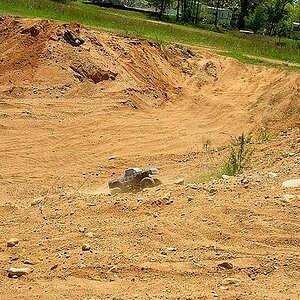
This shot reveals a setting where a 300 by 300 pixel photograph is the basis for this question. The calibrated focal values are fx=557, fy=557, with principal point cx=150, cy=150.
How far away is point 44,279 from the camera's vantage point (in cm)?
545

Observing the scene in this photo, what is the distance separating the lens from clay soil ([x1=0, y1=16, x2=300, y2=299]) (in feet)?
17.7

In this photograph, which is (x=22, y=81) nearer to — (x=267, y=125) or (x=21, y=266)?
(x=267, y=125)

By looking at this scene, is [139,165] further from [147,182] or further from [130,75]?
[130,75]

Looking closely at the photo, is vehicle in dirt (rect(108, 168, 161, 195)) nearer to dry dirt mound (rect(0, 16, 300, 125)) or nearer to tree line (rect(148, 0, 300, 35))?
dry dirt mound (rect(0, 16, 300, 125))

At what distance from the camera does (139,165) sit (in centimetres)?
1278

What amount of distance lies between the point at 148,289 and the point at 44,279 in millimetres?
1070

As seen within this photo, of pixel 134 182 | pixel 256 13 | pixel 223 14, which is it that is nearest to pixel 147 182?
pixel 134 182

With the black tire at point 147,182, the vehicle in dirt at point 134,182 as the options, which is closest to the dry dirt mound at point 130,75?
the vehicle in dirt at point 134,182

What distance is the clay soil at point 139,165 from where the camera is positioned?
17.7 feet

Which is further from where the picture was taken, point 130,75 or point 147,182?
point 130,75

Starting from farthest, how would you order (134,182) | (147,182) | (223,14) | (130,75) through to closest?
(223,14), (130,75), (134,182), (147,182)

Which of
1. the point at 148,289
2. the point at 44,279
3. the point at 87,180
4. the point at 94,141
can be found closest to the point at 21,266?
the point at 44,279

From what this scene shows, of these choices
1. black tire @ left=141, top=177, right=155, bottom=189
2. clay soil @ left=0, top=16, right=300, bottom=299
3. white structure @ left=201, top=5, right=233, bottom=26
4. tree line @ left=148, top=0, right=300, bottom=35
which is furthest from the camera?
white structure @ left=201, top=5, right=233, bottom=26

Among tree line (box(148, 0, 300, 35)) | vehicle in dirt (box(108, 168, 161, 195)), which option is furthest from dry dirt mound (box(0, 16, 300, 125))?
tree line (box(148, 0, 300, 35))
